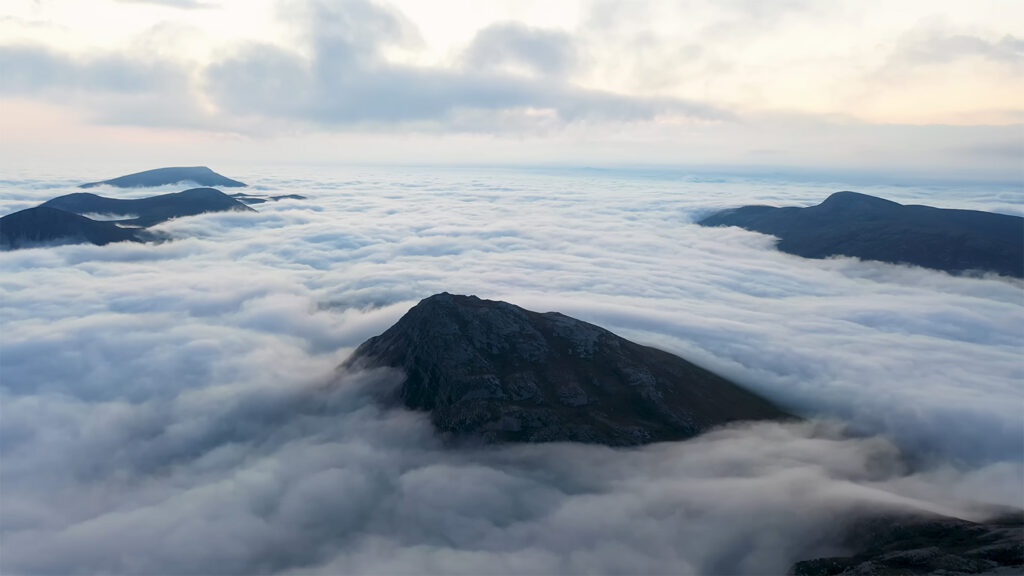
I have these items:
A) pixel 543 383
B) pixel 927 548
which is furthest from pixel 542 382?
pixel 927 548

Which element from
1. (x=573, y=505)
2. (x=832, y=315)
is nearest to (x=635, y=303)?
(x=832, y=315)

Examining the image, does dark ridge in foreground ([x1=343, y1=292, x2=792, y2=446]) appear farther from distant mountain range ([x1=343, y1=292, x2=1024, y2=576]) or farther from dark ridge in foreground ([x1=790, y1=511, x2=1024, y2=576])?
dark ridge in foreground ([x1=790, y1=511, x2=1024, y2=576])

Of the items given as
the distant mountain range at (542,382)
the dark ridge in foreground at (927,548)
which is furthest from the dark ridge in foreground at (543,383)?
the dark ridge in foreground at (927,548)

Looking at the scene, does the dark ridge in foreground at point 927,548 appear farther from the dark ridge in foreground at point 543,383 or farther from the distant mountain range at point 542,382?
the dark ridge in foreground at point 543,383

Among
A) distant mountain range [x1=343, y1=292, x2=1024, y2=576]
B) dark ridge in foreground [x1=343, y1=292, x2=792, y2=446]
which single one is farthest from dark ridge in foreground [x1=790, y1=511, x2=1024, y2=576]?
dark ridge in foreground [x1=343, y1=292, x2=792, y2=446]

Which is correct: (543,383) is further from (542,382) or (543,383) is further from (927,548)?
(927,548)
